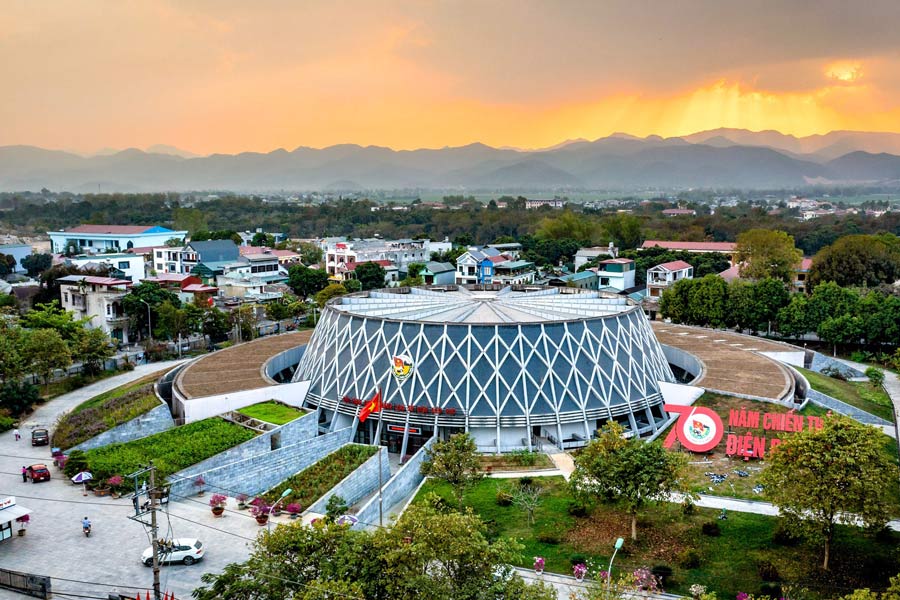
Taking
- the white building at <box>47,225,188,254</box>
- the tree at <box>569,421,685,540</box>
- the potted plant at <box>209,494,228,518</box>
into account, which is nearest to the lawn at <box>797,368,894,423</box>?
the tree at <box>569,421,685,540</box>

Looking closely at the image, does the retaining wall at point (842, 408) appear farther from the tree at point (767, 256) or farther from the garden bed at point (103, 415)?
the tree at point (767, 256)

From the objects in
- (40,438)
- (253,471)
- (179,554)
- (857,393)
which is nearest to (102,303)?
(40,438)

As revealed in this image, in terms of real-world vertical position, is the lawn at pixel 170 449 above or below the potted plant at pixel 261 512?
above

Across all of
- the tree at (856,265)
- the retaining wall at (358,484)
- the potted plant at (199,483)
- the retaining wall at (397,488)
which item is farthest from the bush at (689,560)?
the tree at (856,265)

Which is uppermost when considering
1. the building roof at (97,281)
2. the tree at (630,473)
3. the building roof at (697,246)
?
the building roof at (697,246)

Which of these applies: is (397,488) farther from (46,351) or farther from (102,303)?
(102,303)

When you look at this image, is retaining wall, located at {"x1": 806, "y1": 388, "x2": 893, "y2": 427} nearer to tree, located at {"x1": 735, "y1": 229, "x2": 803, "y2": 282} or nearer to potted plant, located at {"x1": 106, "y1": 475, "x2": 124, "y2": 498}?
potted plant, located at {"x1": 106, "y1": 475, "x2": 124, "y2": 498}

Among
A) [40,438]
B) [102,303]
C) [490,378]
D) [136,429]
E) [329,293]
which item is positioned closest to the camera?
[490,378]
